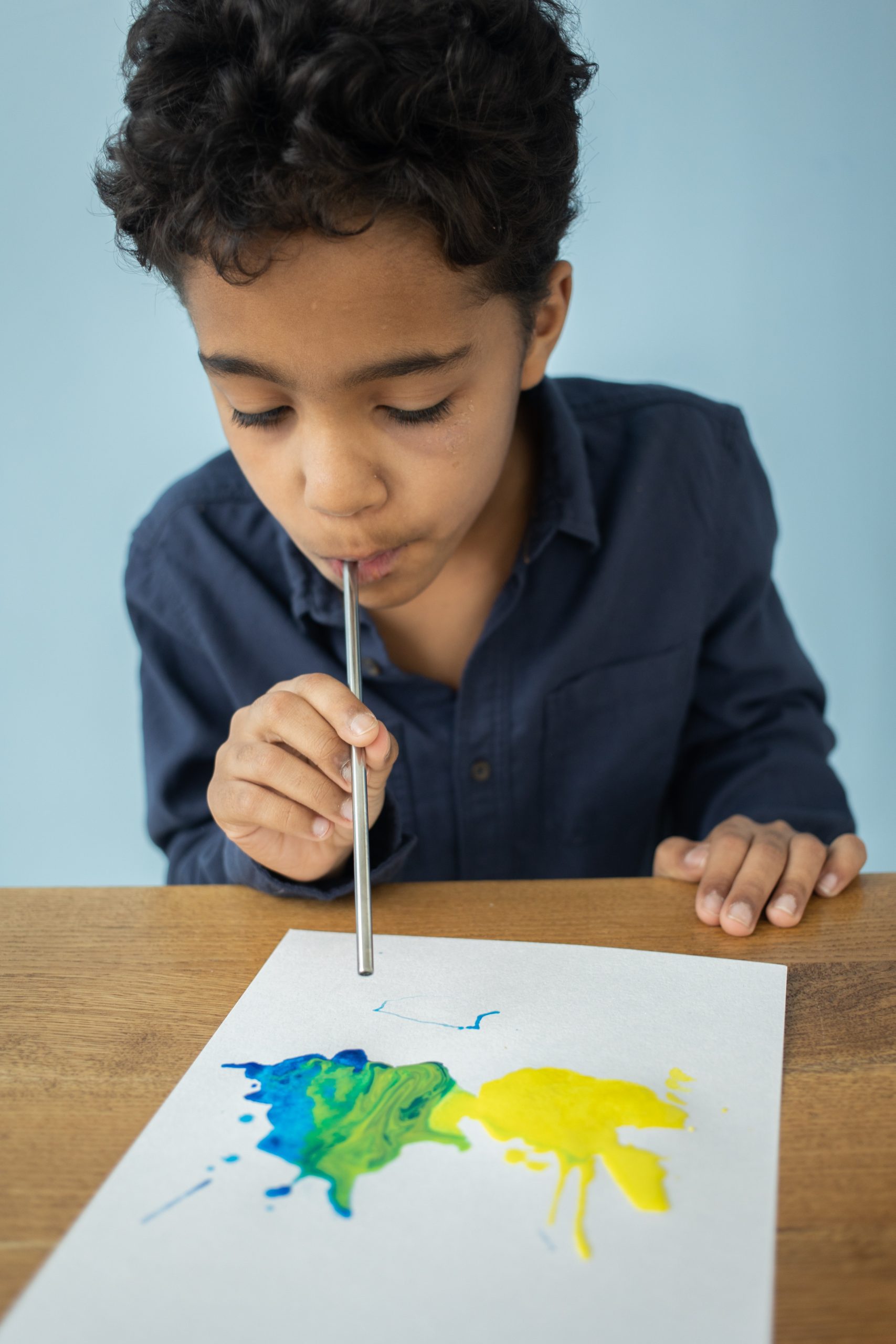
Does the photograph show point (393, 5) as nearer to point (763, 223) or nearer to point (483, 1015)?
point (483, 1015)

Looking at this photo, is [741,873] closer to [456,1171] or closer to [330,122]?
[456,1171]

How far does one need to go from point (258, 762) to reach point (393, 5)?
0.34m

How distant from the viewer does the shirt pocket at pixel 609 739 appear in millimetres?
797

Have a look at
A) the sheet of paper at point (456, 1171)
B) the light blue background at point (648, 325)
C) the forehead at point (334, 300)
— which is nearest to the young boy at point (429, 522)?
the forehead at point (334, 300)

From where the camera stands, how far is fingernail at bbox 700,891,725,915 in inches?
19.9

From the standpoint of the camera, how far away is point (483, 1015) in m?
0.43

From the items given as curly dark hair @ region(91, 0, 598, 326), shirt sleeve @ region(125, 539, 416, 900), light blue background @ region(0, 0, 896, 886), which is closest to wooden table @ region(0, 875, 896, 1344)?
shirt sleeve @ region(125, 539, 416, 900)

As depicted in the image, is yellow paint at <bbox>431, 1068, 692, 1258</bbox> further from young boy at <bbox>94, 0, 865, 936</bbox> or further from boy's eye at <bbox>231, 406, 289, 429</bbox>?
boy's eye at <bbox>231, 406, 289, 429</bbox>

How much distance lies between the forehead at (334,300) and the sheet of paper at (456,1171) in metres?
0.28

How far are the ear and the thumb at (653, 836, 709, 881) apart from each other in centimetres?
29

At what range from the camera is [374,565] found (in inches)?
23.9

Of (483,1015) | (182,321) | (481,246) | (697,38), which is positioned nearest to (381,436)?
(481,246)

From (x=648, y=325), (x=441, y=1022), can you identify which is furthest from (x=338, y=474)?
(x=648, y=325)

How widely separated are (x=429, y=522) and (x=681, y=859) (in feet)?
0.74
